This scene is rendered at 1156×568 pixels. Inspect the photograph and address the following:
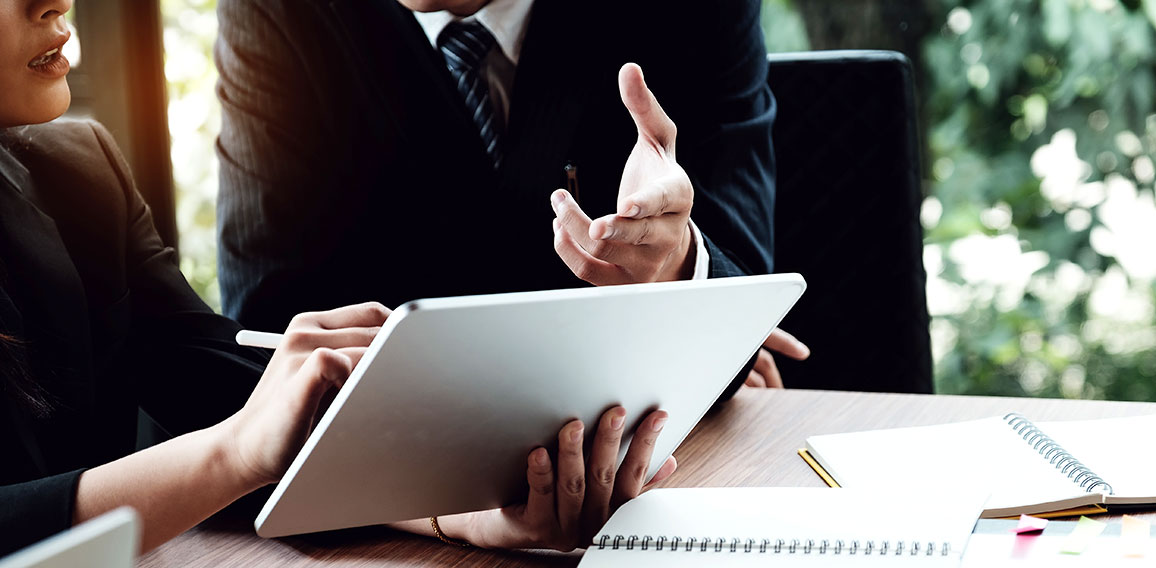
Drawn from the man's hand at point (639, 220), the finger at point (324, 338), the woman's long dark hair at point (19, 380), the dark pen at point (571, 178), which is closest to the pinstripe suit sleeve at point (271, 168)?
the dark pen at point (571, 178)

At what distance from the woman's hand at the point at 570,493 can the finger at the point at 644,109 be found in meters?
0.32

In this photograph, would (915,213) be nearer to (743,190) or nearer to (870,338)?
(870,338)

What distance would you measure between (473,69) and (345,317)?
0.70 metres

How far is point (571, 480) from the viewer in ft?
2.06

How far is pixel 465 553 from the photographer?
679 mm

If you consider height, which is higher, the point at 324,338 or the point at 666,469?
the point at 324,338

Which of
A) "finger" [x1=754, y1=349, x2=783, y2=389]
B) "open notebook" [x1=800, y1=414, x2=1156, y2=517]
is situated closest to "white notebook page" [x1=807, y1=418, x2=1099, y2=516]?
"open notebook" [x1=800, y1=414, x2=1156, y2=517]

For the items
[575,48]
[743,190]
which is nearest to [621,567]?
[743,190]

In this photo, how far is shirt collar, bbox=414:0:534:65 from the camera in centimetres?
129

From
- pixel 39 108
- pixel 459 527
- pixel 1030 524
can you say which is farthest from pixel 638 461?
pixel 39 108

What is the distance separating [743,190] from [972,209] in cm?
130

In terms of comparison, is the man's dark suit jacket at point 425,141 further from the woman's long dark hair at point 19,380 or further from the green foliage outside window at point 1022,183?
the green foliage outside window at point 1022,183

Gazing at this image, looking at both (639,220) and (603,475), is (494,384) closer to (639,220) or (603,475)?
(603,475)

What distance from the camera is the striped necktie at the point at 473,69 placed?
129 centimetres
